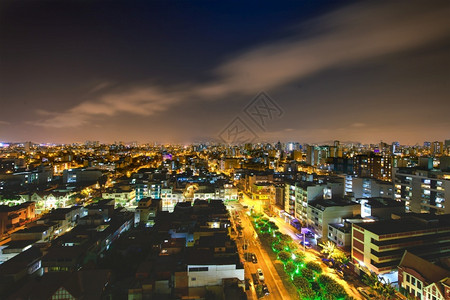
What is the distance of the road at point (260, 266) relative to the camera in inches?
207

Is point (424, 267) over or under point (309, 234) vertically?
over

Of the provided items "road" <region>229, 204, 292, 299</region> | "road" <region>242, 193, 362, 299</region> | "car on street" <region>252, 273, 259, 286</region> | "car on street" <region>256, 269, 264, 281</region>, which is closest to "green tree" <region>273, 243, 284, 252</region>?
"road" <region>229, 204, 292, 299</region>

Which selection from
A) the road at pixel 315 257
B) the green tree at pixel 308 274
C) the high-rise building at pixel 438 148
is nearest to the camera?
the road at pixel 315 257

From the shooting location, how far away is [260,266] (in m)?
6.37

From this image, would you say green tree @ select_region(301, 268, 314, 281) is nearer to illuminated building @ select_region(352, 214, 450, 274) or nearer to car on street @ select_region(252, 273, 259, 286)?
car on street @ select_region(252, 273, 259, 286)

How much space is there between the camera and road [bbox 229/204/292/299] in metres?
5.25

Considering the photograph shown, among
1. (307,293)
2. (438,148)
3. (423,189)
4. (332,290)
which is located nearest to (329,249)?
(332,290)

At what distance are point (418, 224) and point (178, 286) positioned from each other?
650 centimetres

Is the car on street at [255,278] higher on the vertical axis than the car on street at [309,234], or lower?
lower

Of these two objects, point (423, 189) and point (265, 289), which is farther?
point (423, 189)

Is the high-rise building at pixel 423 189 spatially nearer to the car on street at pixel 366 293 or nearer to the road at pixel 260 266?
the car on street at pixel 366 293

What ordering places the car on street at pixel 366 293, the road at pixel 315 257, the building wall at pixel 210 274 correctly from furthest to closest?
1. the road at pixel 315 257
2. the car on street at pixel 366 293
3. the building wall at pixel 210 274

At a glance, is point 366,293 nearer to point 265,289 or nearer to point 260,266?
point 265,289

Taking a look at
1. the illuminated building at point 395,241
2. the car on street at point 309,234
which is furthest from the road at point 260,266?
the illuminated building at point 395,241
